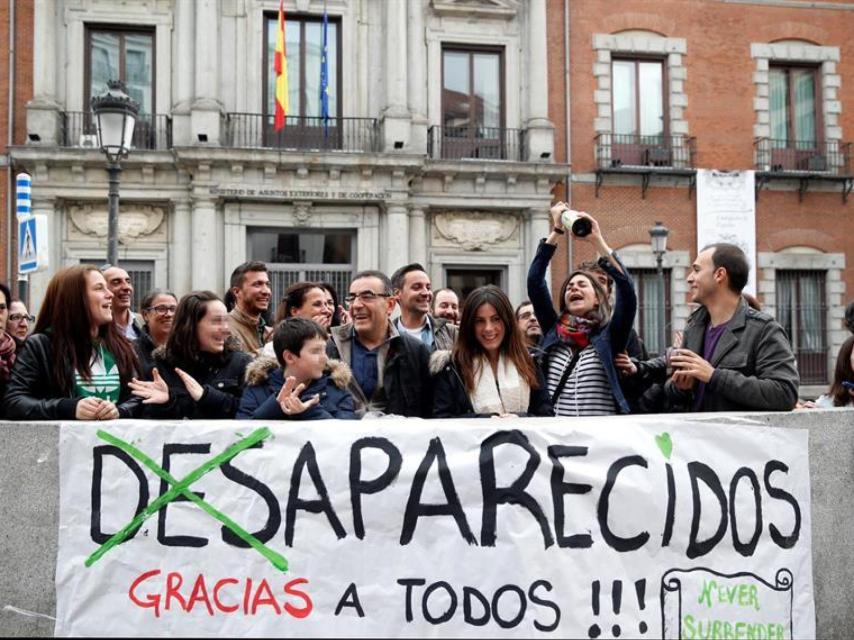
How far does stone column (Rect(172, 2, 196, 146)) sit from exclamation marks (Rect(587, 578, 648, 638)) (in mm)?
15329

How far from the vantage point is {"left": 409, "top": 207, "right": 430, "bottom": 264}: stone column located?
59.6ft

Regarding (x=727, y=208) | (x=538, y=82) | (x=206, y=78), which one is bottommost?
(x=727, y=208)

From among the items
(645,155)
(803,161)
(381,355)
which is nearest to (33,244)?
(381,355)

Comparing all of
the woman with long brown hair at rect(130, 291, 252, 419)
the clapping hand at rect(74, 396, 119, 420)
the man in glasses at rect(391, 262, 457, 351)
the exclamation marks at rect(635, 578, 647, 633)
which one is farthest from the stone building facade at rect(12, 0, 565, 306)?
the exclamation marks at rect(635, 578, 647, 633)

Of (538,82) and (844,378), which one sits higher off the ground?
(538,82)

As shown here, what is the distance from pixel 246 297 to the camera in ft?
20.7

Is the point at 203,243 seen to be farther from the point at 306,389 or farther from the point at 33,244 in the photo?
the point at 306,389

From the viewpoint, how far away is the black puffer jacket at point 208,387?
4621mm

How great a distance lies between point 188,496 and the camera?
3.76m

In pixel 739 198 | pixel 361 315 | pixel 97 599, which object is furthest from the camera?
pixel 739 198

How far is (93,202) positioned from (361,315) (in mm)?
14167

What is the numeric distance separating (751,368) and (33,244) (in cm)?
831

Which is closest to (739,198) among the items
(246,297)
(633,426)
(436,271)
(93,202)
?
(436,271)

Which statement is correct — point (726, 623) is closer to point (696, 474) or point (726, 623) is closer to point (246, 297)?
point (696, 474)
